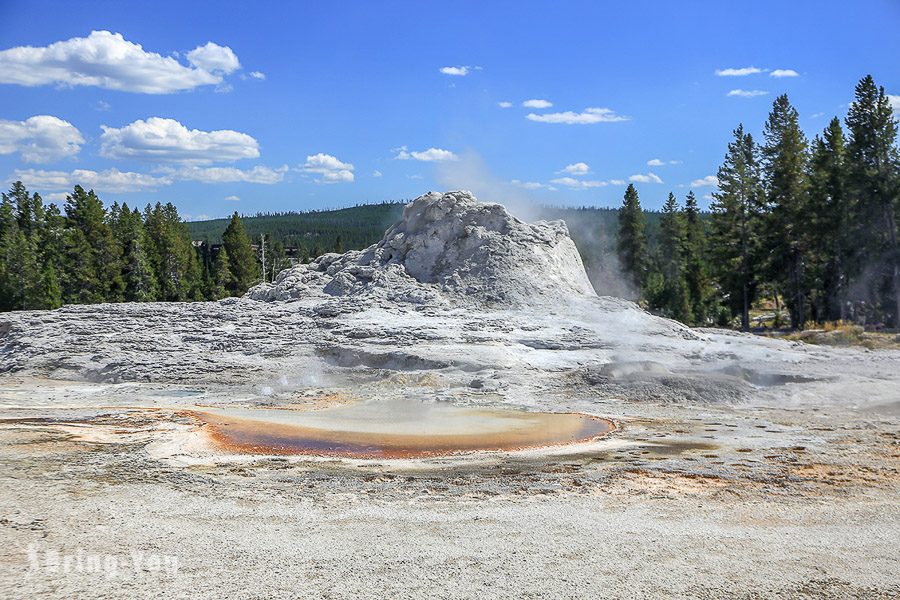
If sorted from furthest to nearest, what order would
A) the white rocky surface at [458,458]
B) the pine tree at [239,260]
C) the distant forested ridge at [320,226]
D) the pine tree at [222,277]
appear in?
the distant forested ridge at [320,226] < the pine tree at [239,260] < the pine tree at [222,277] < the white rocky surface at [458,458]

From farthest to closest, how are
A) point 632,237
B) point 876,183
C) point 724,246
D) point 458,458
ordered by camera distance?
point 632,237
point 724,246
point 876,183
point 458,458

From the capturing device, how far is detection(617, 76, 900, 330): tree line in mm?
30375

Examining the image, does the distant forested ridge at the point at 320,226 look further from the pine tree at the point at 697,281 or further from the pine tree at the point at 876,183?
the pine tree at the point at 876,183

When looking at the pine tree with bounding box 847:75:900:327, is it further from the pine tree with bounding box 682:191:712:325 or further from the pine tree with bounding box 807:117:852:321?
the pine tree with bounding box 682:191:712:325

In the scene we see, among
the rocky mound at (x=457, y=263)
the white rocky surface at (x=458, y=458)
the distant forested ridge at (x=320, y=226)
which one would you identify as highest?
the distant forested ridge at (x=320, y=226)

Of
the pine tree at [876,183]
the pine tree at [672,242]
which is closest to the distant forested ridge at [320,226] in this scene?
the pine tree at [672,242]

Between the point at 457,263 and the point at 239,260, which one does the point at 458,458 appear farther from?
the point at 239,260

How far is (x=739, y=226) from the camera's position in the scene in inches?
1502

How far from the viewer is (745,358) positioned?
18.6m

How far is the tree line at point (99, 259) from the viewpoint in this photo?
4162cm

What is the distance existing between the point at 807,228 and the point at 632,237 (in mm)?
15560

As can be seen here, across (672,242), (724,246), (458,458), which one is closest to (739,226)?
(724,246)

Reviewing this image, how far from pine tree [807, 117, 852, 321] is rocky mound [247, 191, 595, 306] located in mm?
13718

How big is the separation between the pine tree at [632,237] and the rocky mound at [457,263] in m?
23.4
